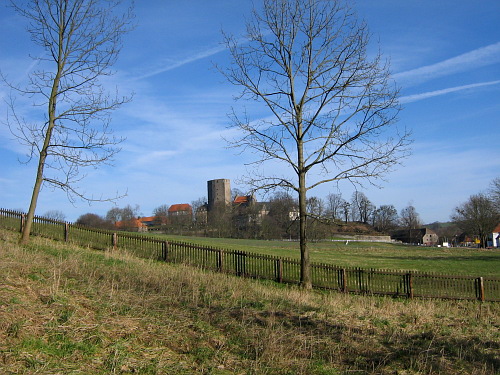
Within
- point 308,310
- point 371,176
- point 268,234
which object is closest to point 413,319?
point 308,310

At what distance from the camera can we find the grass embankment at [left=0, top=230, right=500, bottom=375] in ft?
16.3

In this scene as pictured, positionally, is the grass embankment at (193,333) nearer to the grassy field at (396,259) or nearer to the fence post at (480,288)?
the fence post at (480,288)

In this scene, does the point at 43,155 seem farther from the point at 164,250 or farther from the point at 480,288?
the point at 480,288

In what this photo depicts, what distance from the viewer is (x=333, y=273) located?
1568 cm

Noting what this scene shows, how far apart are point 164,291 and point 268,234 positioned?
6302 centimetres

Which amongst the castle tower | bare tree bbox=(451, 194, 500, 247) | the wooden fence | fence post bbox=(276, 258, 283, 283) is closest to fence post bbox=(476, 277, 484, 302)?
the wooden fence

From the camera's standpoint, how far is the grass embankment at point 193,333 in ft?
16.3

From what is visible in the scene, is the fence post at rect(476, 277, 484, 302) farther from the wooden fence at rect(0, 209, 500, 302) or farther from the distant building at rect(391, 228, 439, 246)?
the distant building at rect(391, 228, 439, 246)

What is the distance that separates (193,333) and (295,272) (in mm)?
10355

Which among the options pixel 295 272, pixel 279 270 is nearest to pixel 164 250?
pixel 279 270

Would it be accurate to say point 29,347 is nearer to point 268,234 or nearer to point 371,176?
point 371,176

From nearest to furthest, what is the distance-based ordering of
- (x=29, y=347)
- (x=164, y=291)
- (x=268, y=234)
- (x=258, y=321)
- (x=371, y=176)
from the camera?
(x=29, y=347) < (x=258, y=321) < (x=164, y=291) < (x=371, y=176) < (x=268, y=234)

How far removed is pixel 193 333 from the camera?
6.22 metres

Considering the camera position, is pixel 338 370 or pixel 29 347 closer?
pixel 29 347
